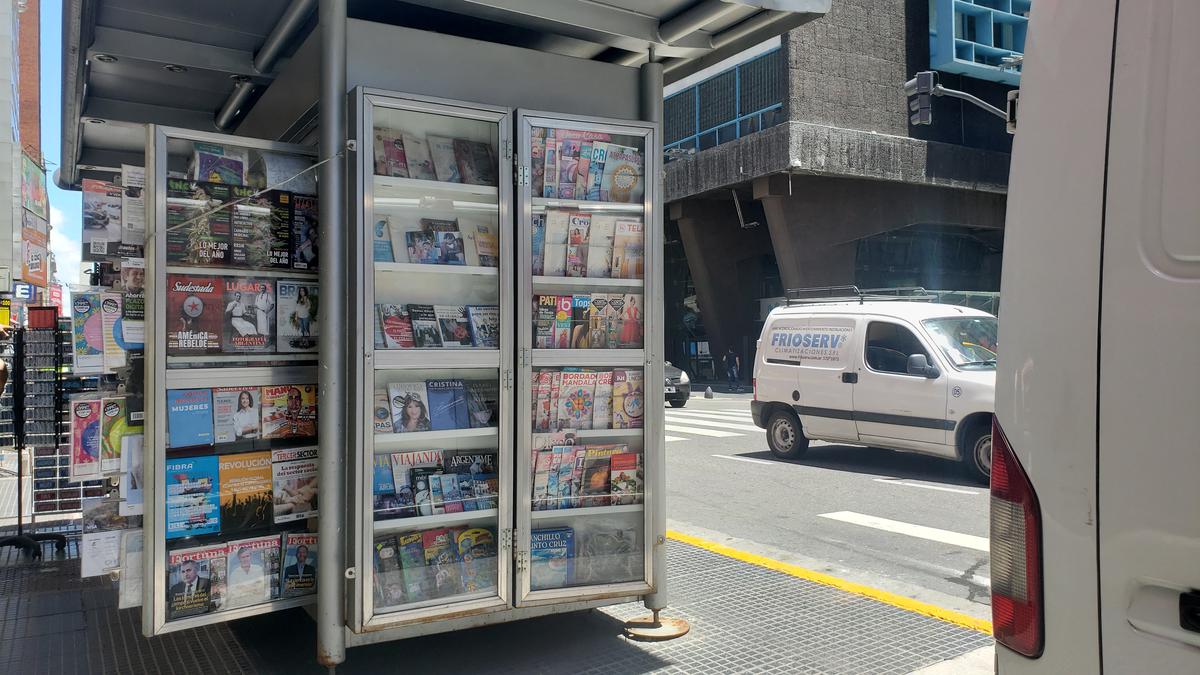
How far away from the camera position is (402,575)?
13.9 ft

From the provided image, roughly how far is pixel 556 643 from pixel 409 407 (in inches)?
59.4

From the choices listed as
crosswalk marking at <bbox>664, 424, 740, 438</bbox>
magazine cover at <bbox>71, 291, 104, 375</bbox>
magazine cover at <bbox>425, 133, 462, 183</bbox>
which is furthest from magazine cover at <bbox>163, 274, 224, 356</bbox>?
crosswalk marking at <bbox>664, 424, 740, 438</bbox>

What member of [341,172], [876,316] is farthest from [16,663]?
[876,316]

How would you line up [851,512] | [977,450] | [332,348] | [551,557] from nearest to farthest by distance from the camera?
1. [332,348]
2. [551,557]
3. [851,512]
4. [977,450]

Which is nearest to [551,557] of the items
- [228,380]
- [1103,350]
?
[228,380]

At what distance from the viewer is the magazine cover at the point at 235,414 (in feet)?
13.6

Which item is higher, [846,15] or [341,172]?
[846,15]

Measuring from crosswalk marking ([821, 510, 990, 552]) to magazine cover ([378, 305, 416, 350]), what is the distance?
508 cm

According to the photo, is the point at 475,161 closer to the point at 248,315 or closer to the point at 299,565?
the point at 248,315

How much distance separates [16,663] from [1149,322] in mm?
5138

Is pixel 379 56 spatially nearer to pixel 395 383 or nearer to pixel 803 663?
pixel 395 383

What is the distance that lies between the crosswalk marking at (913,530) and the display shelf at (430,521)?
4514 mm

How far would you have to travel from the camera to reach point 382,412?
4230mm

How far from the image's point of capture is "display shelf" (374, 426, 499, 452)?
4.22 metres
